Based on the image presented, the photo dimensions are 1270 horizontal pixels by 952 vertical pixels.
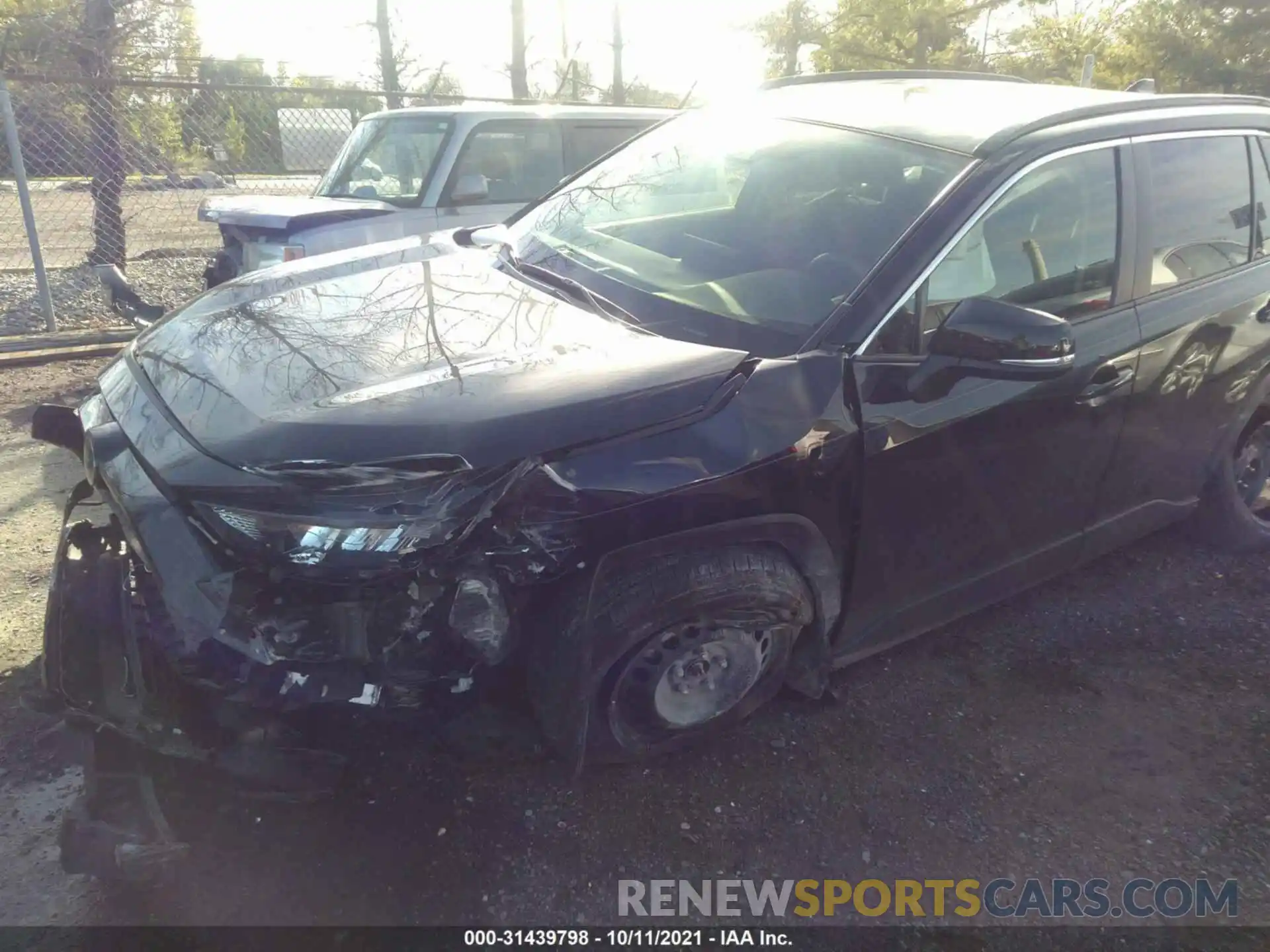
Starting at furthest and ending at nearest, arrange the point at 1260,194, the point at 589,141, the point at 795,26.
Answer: the point at 795,26 < the point at 589,141 < the point at 1260,194

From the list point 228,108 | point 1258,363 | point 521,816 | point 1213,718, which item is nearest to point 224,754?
point 521,816

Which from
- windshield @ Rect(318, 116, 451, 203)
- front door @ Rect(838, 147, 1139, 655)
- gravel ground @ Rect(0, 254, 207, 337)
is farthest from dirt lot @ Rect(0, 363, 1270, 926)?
gravel ground @ Rect(0, 254, 207, 337)

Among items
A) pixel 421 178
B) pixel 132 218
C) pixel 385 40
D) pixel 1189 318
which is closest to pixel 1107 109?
pixel 1189 318

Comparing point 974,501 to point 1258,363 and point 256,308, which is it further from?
point 256,308

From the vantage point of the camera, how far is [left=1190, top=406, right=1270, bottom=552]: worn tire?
3.63m

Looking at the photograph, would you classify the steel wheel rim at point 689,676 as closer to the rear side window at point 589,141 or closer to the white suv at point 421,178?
the white suv at point 421,178

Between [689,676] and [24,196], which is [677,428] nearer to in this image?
[689,676]

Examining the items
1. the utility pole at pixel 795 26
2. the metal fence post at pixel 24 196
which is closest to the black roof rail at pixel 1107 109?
the metal fence post at pixel 24 196

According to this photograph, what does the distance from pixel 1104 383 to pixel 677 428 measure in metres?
1.57

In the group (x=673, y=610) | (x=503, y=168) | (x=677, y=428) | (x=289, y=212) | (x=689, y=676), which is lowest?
(x=689, y=676)

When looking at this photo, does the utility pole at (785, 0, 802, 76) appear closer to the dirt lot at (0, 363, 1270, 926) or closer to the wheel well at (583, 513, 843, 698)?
the dirt lot at (0, 363, 1270, 926)

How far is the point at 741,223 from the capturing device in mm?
2908

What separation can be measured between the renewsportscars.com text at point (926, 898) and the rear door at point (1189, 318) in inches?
50.7

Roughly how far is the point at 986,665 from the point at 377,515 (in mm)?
2276
